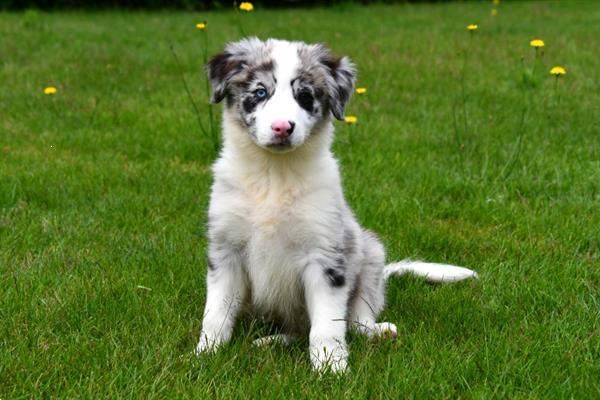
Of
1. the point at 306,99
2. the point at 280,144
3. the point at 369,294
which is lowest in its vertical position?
the point at 369,294

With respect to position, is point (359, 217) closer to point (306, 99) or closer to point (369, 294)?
point (369, 294)

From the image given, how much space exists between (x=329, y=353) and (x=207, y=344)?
0.49 meters

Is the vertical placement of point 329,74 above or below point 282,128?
above

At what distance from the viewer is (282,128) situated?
2.99 meters

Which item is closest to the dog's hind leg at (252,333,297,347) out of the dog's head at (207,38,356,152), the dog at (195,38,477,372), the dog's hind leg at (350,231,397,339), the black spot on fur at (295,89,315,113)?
the dog at (195,38,477,372)

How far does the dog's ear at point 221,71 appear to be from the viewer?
3363 mm

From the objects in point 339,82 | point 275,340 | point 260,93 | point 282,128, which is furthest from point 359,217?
point 282,128

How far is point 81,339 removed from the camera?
3.20 meters

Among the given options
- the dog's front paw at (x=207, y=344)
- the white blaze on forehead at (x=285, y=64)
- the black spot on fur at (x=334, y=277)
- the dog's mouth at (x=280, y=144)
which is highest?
Result: the white blaze on forehead at (x=285, y=64)

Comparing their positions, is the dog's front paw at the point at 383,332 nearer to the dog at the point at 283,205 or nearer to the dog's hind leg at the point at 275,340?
the dog at the point at 283,205

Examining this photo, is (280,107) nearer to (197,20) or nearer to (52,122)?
(52,122)

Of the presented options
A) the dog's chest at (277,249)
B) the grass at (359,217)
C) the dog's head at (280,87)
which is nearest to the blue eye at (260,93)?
the dog's head at (280,87)

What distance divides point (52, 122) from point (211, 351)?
161 inches

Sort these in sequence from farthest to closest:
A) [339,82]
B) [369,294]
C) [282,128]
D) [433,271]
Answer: [433,271], [369,294], [339,82], [282,128]
